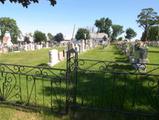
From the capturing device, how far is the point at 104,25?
12519 cm

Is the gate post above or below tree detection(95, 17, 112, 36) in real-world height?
below

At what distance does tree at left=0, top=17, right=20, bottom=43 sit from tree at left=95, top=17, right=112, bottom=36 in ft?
111

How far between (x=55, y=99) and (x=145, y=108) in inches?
96.9

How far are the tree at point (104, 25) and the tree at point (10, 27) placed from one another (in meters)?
33.8

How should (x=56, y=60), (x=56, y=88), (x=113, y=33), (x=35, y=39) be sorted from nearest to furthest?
(x=56, y=88) < (x=56, y=60) < (x=35, y=39) < (x=113, y=33)

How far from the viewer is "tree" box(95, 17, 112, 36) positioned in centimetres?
12325

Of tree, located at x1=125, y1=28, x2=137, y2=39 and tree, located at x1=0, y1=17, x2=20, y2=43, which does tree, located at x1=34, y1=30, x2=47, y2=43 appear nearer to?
tree, located at x1=0, y1=17, x2=20, y2=43

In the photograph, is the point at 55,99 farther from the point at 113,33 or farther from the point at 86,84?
the point at 113,33

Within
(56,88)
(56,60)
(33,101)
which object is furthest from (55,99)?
(56,60)

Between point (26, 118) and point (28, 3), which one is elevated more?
point (28, 3)

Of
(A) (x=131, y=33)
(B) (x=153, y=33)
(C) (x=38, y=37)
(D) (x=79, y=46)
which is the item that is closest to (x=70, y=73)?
(D) (x=79, y=46)

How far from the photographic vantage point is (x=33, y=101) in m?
8.02

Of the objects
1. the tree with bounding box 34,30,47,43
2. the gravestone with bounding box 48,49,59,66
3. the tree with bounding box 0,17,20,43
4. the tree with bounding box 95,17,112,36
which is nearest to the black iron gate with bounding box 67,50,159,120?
the gravestone with bounding box 48,49,59,66

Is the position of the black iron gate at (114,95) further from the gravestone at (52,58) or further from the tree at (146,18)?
the tree at (146,18)
